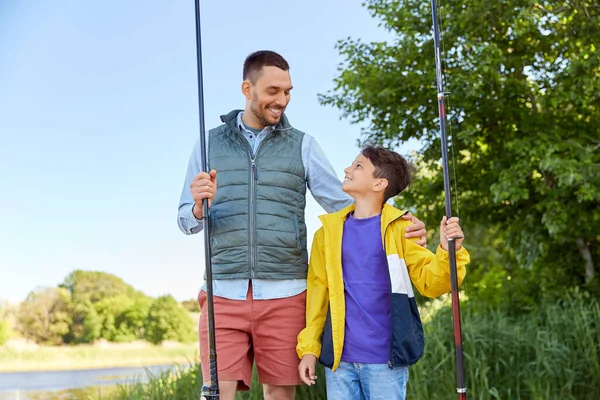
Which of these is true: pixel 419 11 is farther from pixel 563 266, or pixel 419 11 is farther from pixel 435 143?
pixel 563 266

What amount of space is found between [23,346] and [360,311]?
531 inches

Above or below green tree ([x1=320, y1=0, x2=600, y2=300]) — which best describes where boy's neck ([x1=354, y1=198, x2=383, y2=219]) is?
below

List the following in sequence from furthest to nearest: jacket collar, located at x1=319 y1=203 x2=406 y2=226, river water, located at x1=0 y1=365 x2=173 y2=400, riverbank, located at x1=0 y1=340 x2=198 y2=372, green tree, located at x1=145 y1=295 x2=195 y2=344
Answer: green tree, located at x1=145 y1=295 x2=195 y2=344 < riverbank, located at x1=0 y1=340 x2=198 y2=372 < river water, located at x1=0 y1=365 x2=173 y2=400 < jacket collar, located at x1=319 y1=203 x2=406 y2=226

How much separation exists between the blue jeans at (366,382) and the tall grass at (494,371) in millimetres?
1995

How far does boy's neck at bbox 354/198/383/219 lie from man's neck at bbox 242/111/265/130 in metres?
0.41

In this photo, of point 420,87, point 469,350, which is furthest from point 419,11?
point 469,350

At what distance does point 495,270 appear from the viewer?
10203 mm

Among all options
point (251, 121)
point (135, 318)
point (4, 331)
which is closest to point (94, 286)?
point (135, 318)

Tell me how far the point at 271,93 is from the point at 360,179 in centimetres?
38

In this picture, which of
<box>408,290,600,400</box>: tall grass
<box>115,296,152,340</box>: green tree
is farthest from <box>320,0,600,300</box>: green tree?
<box>115,296,152,340</box>: green tree

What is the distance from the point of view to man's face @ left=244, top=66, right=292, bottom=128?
230cm

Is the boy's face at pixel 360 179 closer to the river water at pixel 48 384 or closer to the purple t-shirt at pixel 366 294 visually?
the purple t-shirt at pixel 366 294

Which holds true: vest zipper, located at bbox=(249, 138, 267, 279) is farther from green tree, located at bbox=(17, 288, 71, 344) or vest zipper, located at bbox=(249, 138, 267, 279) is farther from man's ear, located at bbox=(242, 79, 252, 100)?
green tree, located at bbox=(17, 288, 71, 344)

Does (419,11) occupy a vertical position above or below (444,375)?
above
